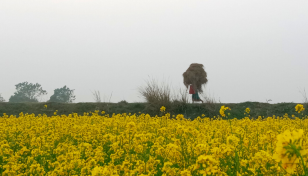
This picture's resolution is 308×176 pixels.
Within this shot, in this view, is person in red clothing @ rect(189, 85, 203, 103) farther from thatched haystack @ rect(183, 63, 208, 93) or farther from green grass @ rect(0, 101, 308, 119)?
green grass @ rect(0, 101, 308, 119)

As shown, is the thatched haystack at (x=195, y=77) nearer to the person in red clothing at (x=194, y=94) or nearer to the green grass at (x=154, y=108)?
the person in red clothing at (x=194, y=94)

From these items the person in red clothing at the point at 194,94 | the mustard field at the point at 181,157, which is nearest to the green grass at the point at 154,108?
the person in red clothing at the point at 194,94

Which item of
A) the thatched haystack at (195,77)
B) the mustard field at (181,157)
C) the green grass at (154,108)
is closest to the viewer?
the mustard field at (181,157)

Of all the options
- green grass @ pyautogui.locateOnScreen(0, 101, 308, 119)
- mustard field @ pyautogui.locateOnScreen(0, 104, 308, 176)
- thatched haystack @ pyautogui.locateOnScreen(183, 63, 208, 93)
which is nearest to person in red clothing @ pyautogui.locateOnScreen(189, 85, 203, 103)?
thatched haystack @ pyautogui.locateOnScreen(183, 63, 208, 93)

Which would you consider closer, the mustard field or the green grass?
the mustard field

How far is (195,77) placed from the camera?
1316cm

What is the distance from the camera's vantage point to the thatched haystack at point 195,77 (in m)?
13.1

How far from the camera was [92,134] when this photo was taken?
17.8ft

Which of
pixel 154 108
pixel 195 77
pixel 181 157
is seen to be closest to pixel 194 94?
pixel 195 77

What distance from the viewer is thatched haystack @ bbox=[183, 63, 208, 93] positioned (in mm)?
13055

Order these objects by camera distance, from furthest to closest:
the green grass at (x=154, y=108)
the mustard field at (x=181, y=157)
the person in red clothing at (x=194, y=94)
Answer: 1. the person in red clothing at (x=194, y=94)
2. the green grass at (x=154, y=108)
3. the mustard field at (x=181, y=157)

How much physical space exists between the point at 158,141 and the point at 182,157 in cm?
109

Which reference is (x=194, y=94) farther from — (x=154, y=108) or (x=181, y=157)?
(x=181, y=157)

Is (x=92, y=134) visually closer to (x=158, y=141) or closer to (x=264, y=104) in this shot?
(x=158, y=141)
